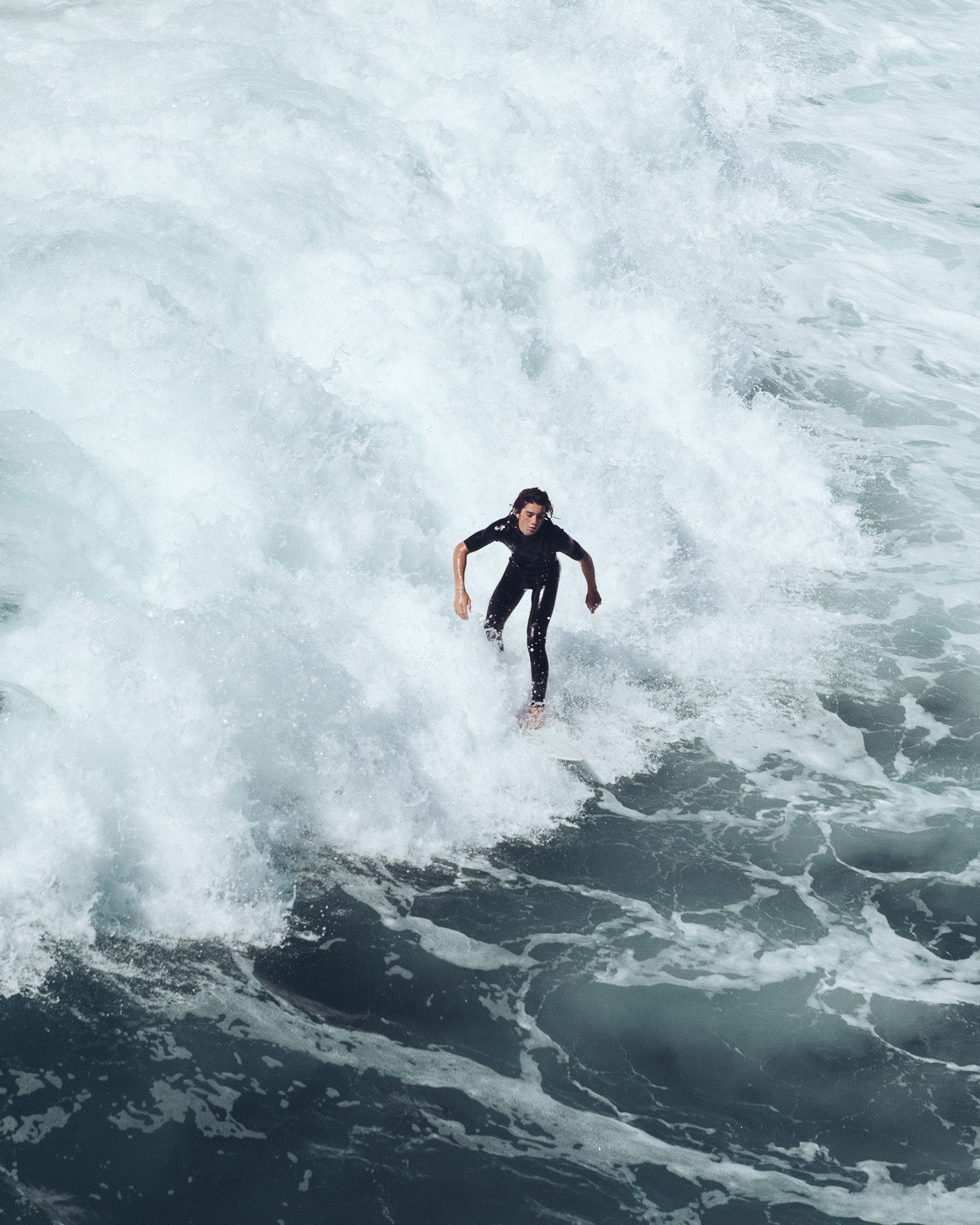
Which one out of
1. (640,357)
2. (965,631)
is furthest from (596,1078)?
(640,357)

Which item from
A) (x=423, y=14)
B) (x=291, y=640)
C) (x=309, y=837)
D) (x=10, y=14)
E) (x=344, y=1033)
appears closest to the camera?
(x=344, y=1033)

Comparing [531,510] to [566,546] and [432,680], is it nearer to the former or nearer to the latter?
[566,546]

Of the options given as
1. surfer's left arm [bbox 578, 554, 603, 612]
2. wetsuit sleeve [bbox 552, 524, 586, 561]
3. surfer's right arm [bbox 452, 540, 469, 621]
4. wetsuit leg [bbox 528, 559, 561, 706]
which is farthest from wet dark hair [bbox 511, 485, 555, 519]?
wetsuit leg [bbox 528, 559, 561, 706]

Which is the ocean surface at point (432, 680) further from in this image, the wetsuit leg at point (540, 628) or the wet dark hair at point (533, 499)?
the wet dark hair at point (533, 499)

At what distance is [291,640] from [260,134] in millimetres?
6091

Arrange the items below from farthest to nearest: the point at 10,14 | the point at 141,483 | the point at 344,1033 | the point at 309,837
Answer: the point at 10,14, the point at 141,483, the point at 309,837, the point at 344,1033

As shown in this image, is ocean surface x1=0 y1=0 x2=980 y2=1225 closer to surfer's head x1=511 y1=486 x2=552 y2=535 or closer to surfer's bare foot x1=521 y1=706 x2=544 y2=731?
surfer's bare foot x1=521 y1=706 x2=544 y2=731

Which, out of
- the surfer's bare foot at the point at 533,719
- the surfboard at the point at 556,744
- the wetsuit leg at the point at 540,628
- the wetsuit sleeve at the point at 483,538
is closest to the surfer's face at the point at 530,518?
the wetsuit sleeve at the point at 483,538

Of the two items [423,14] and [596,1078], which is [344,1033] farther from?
[423,14]

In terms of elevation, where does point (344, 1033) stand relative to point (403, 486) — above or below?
below

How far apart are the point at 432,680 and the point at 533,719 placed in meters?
0.72

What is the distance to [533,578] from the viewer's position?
813 cm

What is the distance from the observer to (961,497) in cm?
1308

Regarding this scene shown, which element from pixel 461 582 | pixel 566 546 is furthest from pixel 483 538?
pixel 566 546
